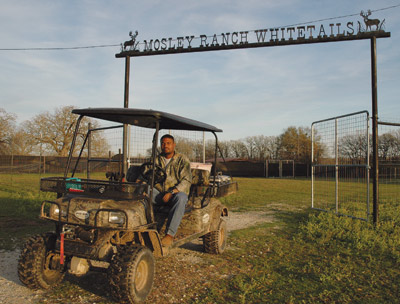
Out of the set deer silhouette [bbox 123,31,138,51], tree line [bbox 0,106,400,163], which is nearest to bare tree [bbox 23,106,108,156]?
tree line [bbox 0,106,400,163]

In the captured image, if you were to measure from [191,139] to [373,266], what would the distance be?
593 centimetres

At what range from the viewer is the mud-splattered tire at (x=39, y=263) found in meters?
3.57

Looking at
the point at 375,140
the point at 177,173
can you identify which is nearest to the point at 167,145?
the point at 177,173

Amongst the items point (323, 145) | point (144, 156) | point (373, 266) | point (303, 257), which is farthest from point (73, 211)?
point (323, 145)

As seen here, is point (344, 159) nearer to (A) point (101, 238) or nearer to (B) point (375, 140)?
(B) point (375, 140)

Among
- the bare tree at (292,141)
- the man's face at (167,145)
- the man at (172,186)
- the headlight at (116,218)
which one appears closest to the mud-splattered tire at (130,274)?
the headlight at (116,218)

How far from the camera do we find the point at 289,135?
59250 millimetres

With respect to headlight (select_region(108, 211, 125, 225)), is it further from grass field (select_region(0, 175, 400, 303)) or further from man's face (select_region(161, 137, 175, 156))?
man's face (select_region(161, 137, 175, 156))

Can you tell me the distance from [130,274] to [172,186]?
1.77m

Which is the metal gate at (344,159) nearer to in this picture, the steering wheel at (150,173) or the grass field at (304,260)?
the grass field at (304,260)

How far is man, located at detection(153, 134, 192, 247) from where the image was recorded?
4.11m

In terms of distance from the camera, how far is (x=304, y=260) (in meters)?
5.12

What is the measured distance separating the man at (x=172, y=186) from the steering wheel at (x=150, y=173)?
19cm

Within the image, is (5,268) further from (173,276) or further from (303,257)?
(303,257)
